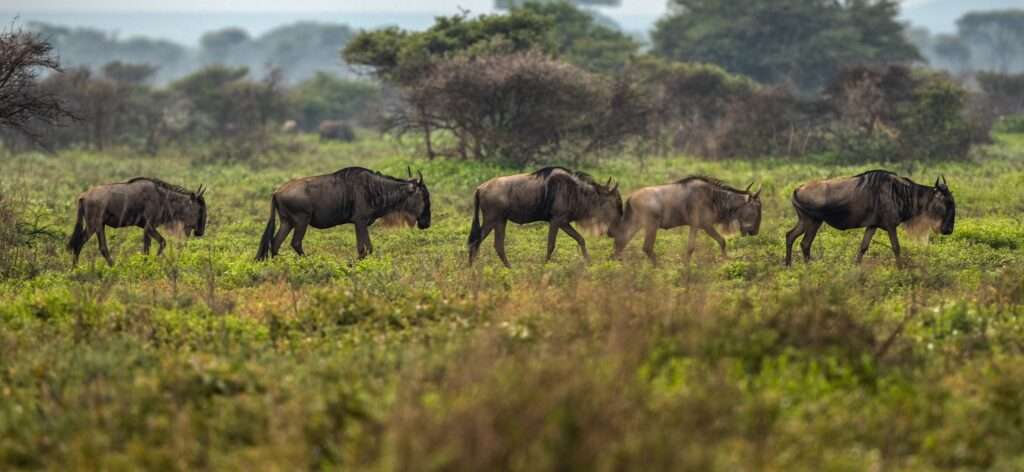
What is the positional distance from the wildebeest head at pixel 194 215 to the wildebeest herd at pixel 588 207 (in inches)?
22.0

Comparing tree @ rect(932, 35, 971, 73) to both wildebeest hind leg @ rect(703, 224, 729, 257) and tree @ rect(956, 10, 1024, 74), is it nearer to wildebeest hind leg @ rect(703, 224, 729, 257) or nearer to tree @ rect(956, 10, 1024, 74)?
tree @ rect(956, 10, 1024, 74)

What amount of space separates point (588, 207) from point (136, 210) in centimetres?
569

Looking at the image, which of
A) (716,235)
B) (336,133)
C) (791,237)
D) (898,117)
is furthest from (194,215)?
(336,133)

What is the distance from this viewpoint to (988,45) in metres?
110

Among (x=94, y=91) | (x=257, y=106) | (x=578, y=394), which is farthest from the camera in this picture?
(x=257, y=106)

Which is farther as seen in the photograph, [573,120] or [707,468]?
[573,120]

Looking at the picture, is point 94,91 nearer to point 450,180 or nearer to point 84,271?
point 450,180

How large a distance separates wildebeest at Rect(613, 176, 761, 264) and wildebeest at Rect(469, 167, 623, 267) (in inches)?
13.9

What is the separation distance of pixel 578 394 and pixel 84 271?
796 centimetres

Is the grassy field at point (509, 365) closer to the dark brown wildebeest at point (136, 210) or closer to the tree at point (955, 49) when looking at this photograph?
the dark brown wildebeest at point (136, 210)

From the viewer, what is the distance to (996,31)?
4158 inches

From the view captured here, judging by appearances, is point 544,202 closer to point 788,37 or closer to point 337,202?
point 337,202

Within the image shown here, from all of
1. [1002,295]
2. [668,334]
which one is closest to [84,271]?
[668,334]

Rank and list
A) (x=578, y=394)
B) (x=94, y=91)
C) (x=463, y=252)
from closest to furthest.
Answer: (x=578, y=394), (x=463, y=252), (x=94, y=91)
